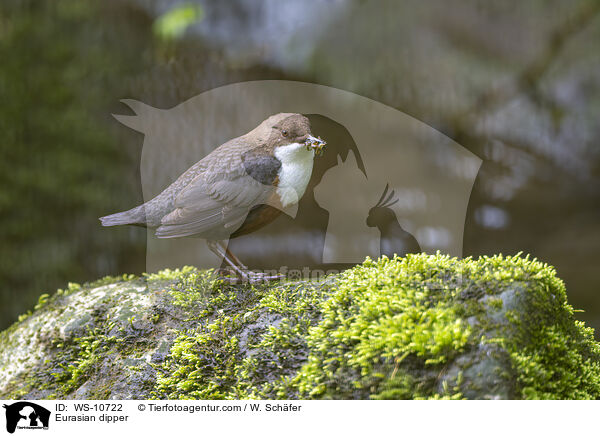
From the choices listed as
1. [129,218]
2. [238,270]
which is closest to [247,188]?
[238,270]

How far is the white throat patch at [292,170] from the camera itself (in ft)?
5.09

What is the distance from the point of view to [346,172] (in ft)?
10.2

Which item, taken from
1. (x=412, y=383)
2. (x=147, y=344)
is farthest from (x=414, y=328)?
(x=147, y=344)

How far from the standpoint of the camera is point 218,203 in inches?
62.9

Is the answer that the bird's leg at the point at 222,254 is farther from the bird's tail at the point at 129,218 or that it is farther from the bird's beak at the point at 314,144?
the bird's beak at the point at 314,144

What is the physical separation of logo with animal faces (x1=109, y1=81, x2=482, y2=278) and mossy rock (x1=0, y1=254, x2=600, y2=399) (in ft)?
2.54

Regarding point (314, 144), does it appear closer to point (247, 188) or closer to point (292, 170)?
point (292, 170)

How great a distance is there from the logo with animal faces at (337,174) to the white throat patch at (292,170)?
2.49 feet

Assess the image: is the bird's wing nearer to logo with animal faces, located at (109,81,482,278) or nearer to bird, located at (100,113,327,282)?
bird, located at (100,113,327,282)

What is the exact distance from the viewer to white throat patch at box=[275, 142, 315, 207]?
1552 millimetres

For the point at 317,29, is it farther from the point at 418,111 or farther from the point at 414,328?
the point at 414,328

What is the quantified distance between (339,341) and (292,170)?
0.62m

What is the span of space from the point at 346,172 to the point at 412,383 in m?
2.09
